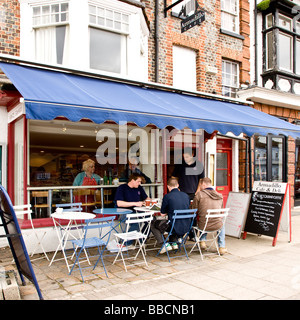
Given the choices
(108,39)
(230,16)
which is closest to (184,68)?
(108,39)

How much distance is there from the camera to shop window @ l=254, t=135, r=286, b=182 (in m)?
11.4

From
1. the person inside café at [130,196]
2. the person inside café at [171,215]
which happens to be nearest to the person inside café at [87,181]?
the person inside café at [130,196]

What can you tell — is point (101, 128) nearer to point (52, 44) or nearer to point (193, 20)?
point (52, 44)

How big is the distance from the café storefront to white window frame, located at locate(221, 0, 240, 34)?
10.8 feet

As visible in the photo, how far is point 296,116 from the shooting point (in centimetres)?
1252

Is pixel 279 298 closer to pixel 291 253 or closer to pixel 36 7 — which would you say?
pixel 291 253

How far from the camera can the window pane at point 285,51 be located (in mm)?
12172

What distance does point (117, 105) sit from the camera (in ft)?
18.1

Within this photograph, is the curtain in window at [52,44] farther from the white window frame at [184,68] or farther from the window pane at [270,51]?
the window pane at [270,51]

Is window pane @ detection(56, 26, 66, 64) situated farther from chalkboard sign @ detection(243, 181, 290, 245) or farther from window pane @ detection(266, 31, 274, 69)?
window pane @ detection(266, 31, 274, 69)

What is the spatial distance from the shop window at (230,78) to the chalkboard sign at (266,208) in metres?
4.72
